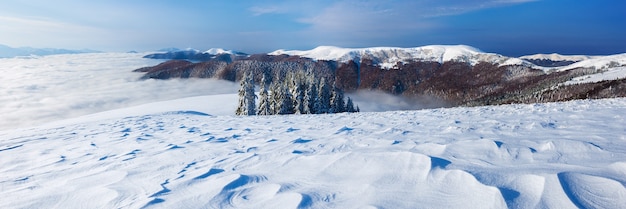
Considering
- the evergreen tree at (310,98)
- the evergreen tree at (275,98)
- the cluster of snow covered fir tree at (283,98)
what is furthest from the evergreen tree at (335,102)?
the evergreen tree at (275,98)

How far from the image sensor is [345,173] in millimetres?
4379

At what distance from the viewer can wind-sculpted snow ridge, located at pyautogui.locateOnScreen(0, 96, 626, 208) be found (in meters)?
3.25

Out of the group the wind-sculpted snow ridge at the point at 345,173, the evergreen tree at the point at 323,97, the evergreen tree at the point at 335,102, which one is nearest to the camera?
the wind-sculpted snow ridge at the point at 345,173

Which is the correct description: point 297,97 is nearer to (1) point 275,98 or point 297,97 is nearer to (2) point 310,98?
(2) point 310,98

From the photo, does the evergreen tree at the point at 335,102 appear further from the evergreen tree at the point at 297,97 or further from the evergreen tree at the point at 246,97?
the evergreen tree at the point at 246,97

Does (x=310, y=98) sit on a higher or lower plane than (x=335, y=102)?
higher

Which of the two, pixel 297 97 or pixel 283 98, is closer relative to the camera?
pixel 283 98

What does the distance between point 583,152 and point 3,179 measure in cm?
991

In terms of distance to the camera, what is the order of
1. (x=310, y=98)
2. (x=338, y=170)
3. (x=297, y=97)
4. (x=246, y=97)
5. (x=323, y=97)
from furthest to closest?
(x=323, y=97), (x=310, y=98), (x=297, y=97), (x=246, y=97), (x=338, y=170)

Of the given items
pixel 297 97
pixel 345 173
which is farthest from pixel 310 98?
pixel 345 173

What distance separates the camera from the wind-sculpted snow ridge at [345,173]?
3.25 metres

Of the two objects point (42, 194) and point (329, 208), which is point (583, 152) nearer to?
point (329, 208)

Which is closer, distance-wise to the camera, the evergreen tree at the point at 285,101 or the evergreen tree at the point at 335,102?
the evergreen tree at the point at 285,101

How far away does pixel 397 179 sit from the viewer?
3.91 m
